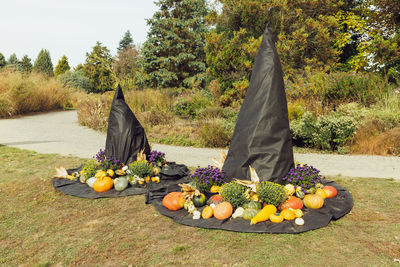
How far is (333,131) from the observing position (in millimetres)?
7723

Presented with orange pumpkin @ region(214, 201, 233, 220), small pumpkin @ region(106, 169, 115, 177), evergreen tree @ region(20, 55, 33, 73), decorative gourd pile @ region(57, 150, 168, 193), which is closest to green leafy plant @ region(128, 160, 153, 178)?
decorative gourd pile @ region(57, 150, 168, 193)

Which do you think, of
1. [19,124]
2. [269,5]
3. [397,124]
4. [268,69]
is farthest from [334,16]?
[19,124]

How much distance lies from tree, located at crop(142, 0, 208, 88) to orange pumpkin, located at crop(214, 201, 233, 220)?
19.4 m

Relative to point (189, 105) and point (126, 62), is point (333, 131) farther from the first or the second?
point (126, 62)

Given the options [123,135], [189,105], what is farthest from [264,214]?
[189,105]

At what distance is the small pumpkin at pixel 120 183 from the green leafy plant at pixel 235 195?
1.79 metres

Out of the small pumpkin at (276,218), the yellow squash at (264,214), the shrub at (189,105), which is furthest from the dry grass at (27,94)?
the small pumpkin at (276,218)

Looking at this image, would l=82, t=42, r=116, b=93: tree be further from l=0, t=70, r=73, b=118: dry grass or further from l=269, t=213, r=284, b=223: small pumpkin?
l=269, t=213, r=284, b=223: small pumpkin

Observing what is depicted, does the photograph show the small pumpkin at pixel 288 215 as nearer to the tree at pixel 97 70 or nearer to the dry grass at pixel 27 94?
the dry grass at pixel 27 94

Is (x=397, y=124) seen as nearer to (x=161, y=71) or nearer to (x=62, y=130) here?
(x=62, y=130)

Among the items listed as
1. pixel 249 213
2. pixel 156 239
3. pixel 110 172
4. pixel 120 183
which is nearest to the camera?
pixel 156 239

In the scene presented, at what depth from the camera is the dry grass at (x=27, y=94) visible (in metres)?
16.4

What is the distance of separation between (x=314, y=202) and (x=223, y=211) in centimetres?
119

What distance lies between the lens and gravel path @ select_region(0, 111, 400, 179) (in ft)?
19.5
